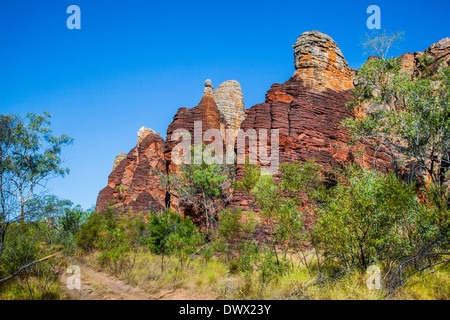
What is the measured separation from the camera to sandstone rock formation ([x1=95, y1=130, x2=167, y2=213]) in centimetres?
3444

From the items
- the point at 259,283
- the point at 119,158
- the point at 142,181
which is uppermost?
the point at 119,158

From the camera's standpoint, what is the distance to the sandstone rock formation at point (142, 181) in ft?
113

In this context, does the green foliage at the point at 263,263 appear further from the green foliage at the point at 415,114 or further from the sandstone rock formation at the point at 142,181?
the sandstone rock formation at the point at 142,181

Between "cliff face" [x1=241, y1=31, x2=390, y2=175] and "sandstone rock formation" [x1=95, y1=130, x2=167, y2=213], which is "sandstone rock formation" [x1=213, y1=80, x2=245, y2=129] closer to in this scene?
"sandstone rock formation" [x1=95, y1=130, x2=167, y2=213]

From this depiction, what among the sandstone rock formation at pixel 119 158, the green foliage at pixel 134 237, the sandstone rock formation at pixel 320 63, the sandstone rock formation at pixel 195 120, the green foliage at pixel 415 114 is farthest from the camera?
the sandstone rock formation at pixel 119 158

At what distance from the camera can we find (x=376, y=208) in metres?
8.15

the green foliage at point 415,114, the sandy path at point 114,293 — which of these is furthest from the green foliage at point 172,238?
the green foliage at point 415,114

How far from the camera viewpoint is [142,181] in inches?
1431

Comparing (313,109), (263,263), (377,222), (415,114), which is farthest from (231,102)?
(377,222)

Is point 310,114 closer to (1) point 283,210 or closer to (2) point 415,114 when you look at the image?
(2) point 415,114
